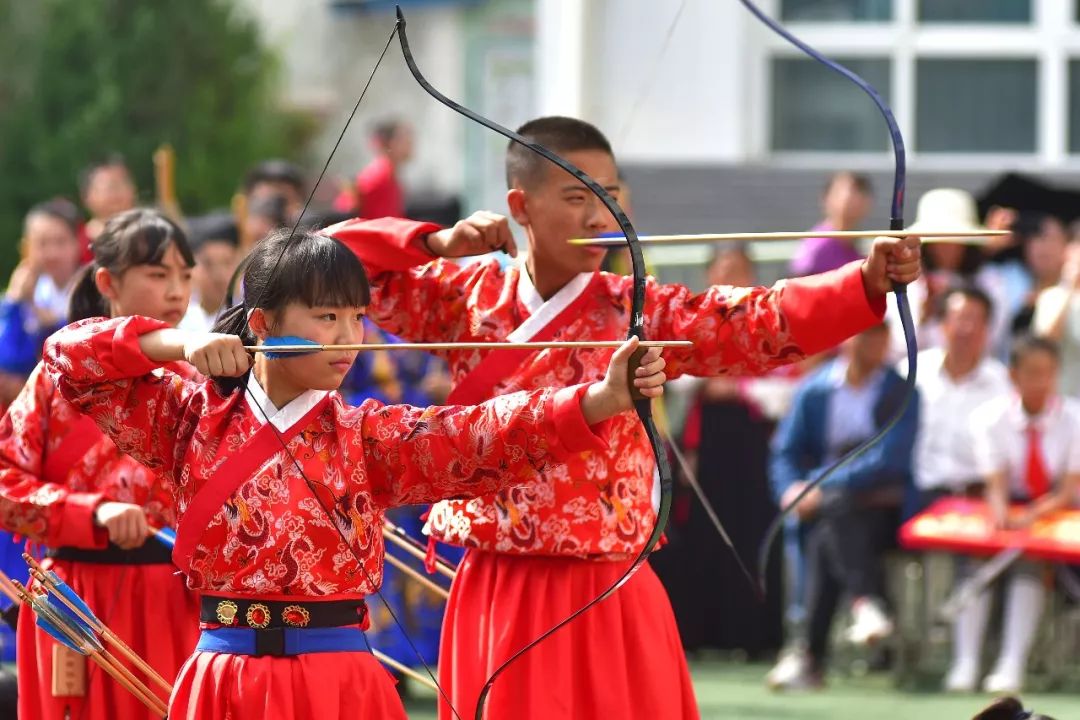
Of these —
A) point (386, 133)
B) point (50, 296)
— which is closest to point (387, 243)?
point (50, 296)

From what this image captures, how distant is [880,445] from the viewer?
7.27 metres

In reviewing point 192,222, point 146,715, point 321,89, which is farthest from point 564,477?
point 321,89

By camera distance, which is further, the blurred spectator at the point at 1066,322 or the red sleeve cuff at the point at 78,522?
the blurred spectator at the point at 1066,322

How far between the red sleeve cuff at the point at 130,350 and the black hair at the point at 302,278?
6.0 inches

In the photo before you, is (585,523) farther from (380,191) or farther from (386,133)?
(386,133)

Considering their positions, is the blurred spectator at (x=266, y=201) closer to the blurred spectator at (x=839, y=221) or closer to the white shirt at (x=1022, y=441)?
the blurred spectator at (x=839, y=221)

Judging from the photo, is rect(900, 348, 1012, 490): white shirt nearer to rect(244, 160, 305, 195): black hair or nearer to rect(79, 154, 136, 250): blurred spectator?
rect(244, 160, 305, 195): black hair

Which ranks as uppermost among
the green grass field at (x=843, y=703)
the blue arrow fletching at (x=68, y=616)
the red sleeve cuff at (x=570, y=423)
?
the red sleeve cuff at (x=570, y=423)

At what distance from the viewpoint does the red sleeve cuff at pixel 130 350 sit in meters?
3.30

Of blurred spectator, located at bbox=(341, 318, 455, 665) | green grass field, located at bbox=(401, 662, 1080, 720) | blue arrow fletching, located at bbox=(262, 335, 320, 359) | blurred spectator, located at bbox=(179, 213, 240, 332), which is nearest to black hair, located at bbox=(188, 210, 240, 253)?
blurred spectator, located at bbox=(179, 213, 240, 332)

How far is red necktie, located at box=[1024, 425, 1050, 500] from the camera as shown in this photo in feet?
23.7

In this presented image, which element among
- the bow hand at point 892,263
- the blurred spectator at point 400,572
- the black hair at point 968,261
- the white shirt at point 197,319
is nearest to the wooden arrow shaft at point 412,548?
the bow hand at point 892,263

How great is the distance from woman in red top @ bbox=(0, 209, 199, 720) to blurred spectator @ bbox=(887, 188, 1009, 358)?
411cm

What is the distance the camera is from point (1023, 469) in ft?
23.7
